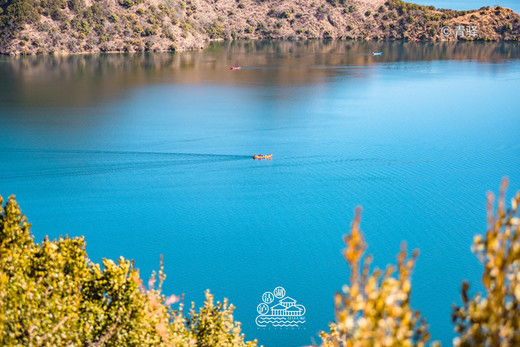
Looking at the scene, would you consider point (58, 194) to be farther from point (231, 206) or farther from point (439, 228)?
point (439, 228)

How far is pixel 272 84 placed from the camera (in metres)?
62.0

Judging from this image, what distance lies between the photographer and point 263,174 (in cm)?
3294

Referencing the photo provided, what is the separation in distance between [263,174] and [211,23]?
290 feet

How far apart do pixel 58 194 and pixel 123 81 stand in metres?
34.6

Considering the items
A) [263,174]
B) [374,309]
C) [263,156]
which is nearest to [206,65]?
[263,156]

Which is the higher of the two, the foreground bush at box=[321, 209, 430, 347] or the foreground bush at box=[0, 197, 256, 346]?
the foreground bush at box=[321, 209, 430, 347]

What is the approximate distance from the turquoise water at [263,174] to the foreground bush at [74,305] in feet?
24.1

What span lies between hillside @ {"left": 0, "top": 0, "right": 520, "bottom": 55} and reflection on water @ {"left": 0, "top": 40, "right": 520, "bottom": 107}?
183 inches

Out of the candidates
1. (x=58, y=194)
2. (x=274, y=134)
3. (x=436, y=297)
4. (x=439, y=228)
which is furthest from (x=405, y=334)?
(x=274, y=134)

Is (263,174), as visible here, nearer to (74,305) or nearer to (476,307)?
(74,305)

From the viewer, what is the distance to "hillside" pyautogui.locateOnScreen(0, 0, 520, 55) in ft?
280

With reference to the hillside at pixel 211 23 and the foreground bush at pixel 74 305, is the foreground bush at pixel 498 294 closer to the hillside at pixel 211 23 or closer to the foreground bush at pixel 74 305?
the foreground bush at pixel 74 305

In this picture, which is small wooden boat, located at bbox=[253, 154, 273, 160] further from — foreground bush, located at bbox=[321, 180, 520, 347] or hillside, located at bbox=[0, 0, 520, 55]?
hillside, located at bbox=[0, 0, 520, 55]

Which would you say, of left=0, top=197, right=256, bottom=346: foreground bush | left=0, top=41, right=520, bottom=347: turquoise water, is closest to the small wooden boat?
left=0, top=41, right=520, bottom=347: turquoise water
